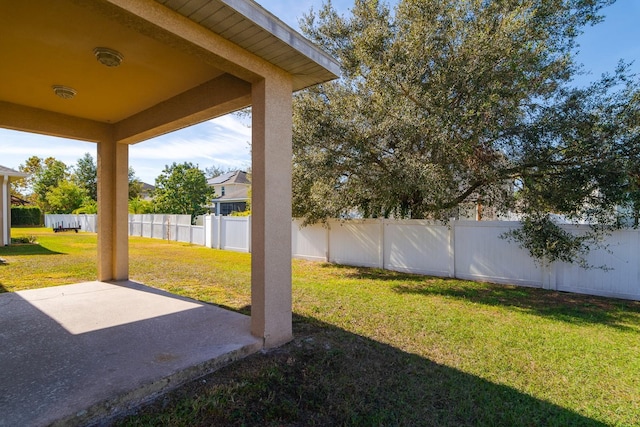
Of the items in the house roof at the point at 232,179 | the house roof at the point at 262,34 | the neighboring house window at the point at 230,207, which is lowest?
the neighboring house window at the point at 230,207

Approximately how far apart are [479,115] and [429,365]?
4.77 meters

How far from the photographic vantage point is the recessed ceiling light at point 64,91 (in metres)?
4.39

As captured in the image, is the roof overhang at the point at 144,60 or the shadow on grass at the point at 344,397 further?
the roof overhang at the point at 144,60

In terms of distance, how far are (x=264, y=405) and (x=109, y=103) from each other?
194 inches

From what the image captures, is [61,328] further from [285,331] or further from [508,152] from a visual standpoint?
[508,152]

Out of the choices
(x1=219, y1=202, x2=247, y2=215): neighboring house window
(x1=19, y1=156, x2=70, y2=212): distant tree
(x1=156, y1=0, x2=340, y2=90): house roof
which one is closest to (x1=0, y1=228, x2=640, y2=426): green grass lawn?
(x1=156, y1=0, x2=340, y2=90): house roof

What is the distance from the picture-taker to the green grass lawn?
2.54 metres

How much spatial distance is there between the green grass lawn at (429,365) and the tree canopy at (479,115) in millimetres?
2140

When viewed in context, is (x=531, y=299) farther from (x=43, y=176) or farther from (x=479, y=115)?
(x=43, y=176)

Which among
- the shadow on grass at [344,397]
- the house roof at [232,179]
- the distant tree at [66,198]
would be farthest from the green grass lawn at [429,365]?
the distant tree at [66,198]

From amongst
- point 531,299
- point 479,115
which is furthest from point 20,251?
point 531,299

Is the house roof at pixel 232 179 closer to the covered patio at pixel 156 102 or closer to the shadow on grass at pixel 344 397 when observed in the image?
the covered patio at pixel 156 102

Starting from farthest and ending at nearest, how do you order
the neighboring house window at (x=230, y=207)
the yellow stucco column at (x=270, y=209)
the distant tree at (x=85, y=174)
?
1. the distant tree at (x=85, y=174)
2. the neighboring house window at (x=230, y=207)
3. the yellow stucco column at (x=270, y=209)

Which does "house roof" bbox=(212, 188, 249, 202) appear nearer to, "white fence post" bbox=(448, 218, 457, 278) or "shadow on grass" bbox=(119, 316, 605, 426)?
"white fence post" bbox=(448, 218, 457, 278)
